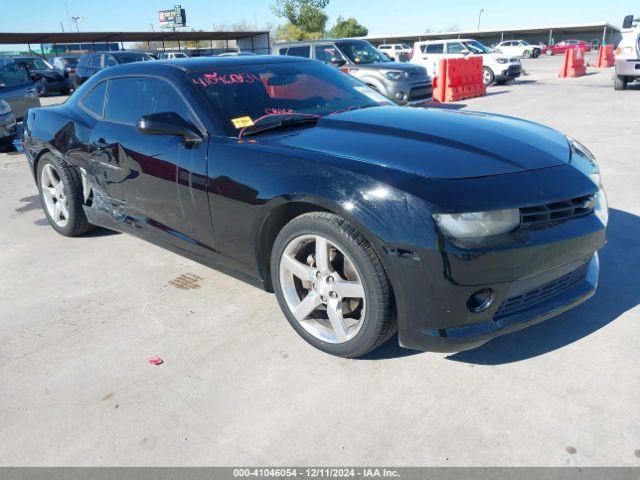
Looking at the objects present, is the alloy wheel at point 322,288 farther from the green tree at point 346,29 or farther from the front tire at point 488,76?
the green tree at point 346,29

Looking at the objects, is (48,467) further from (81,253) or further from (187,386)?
(81,253)

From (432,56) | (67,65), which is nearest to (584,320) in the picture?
(432,56)

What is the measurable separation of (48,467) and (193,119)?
2023 millimetres

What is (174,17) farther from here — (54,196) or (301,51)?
(54,196)

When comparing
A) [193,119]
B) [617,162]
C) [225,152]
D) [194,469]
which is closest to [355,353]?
[194,469]

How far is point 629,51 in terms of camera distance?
13.5 meters

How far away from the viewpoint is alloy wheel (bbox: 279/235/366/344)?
2.61m

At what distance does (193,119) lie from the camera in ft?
10.7

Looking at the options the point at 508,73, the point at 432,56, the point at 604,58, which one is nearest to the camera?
the point at 508,73

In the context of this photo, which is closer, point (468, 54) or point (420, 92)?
point (420, 92)

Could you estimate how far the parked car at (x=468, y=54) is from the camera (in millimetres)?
18406

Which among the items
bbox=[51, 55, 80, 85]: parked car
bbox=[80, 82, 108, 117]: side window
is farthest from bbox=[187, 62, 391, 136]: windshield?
bbox=[51, 55, 80, 85]: parked car

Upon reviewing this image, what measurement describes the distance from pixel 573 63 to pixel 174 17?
5411cm

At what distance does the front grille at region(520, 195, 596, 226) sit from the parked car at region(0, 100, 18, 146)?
10117 millimetres
